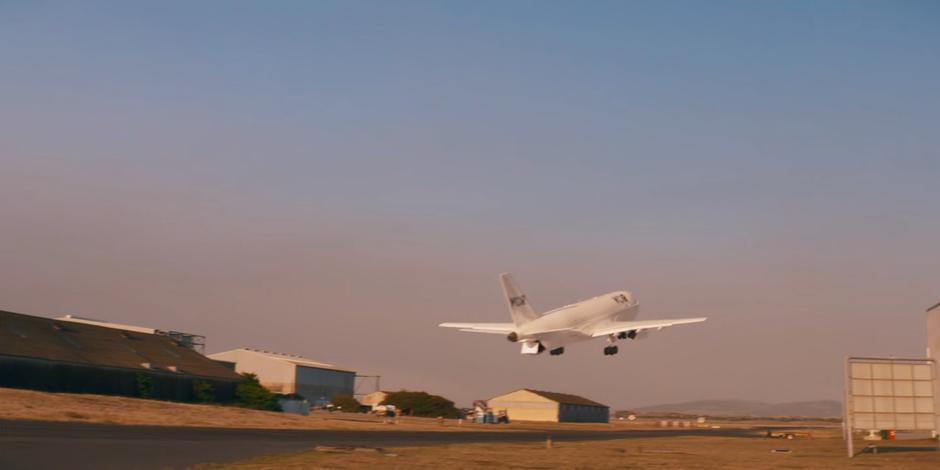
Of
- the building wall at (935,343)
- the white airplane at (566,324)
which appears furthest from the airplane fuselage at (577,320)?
the building wall at (935,343)

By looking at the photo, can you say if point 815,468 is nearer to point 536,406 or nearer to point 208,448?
point 208,448

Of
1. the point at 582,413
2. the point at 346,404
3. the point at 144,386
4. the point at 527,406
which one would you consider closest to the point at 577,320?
the point at 144,386

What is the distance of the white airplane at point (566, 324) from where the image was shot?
3105 inches

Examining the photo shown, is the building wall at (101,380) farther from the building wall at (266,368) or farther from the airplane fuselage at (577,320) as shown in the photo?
the airplane fuselage at (577,320)

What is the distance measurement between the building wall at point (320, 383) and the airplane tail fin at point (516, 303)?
62.1 meters

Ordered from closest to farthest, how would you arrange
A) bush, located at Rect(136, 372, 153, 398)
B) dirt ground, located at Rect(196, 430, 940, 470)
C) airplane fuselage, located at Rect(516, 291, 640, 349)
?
dirt ground, located at Rect(196, 430, 940, 470), airplane fuselage, located at Rect(516, 291, 640, 349), bush, located at Rect(136, 372, 153, 398)

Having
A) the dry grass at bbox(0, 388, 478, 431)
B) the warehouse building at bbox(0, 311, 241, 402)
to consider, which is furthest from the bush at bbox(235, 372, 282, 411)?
the dry grass at bbox(0, 388, 478, 431)

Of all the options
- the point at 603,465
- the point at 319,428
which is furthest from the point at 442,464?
the point at 319,428

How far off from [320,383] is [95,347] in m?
A: 53.2

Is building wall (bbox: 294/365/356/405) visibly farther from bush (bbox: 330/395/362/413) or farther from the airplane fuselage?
the airplane fuselage

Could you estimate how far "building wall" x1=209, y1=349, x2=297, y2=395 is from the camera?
137375mm

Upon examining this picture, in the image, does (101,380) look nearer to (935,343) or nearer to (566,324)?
(566,324)

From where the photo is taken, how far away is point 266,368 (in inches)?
5497

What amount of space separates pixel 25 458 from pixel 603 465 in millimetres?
22322
